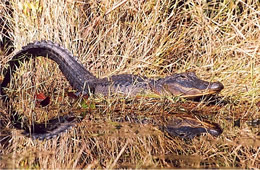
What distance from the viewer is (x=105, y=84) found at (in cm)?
647

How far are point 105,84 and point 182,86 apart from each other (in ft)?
3.16

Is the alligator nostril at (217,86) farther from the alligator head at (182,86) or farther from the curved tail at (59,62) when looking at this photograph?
the curved tail at (59,62)

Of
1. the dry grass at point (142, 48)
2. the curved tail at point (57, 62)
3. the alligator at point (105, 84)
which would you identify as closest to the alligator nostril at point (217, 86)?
the alligator at point (105, 84)

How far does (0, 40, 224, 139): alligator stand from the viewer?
4.87 meters

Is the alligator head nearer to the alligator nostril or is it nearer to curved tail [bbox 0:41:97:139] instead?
the alligator nostril

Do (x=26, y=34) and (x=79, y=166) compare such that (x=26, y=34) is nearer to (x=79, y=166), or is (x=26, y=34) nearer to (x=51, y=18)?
(x=51, y=18)

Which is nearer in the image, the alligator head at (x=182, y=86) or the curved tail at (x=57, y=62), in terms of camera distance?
the alligator head at (x=182, y=86)

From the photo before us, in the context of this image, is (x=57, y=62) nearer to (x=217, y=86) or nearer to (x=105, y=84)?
(x=105, y=84)

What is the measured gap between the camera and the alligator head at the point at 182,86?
600 cm

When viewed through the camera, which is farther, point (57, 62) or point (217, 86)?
point (57, 62)

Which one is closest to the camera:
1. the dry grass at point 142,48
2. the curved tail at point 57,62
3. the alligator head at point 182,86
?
the dry grass at point 142,48

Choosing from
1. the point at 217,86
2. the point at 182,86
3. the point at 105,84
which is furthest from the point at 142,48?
the point at 217,86

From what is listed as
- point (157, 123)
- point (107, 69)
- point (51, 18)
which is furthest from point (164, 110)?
point (51, 18)

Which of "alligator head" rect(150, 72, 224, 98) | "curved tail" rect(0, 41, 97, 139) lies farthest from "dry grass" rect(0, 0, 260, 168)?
"alligator head" rect(150, 72, 224, 98)
